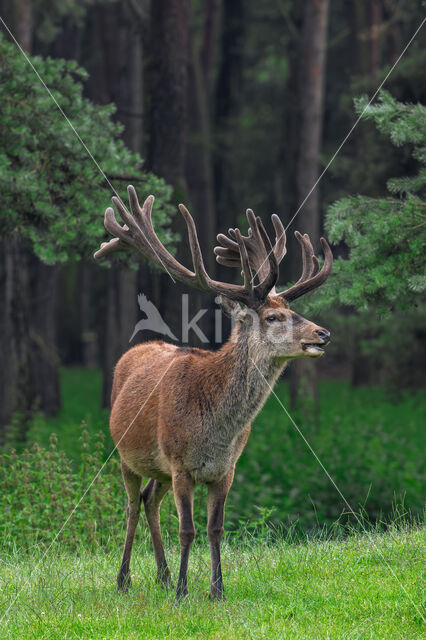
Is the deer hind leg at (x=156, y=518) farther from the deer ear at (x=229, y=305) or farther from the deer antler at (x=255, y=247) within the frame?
the deer antler at (x=255, y=247)

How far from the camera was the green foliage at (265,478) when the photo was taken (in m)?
7.56

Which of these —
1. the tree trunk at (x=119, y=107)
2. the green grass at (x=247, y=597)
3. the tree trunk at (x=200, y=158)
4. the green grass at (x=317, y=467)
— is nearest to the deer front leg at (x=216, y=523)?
the green grass at (x=247, y=597)

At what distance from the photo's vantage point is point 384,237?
651 cm

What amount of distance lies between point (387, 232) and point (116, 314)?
10.8 metres

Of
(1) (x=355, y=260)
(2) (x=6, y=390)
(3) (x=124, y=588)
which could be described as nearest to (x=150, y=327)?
(2) (x=6, y=390)

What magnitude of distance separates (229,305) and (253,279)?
0.25 metres

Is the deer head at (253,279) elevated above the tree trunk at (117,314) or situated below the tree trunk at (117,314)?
above

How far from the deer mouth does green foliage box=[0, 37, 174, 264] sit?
9.51 feet

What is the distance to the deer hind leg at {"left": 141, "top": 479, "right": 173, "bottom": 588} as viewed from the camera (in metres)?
5.90

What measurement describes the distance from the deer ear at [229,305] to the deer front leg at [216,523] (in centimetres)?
108

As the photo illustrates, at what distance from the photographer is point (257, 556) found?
625cm

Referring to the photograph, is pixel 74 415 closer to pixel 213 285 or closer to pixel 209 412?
pixel 213 285

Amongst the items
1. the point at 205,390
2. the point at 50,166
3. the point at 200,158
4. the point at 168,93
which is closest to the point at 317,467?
the point at 168,93

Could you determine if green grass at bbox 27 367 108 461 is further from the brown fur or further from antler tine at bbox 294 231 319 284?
antler tine at bbox 294 231 319 284
